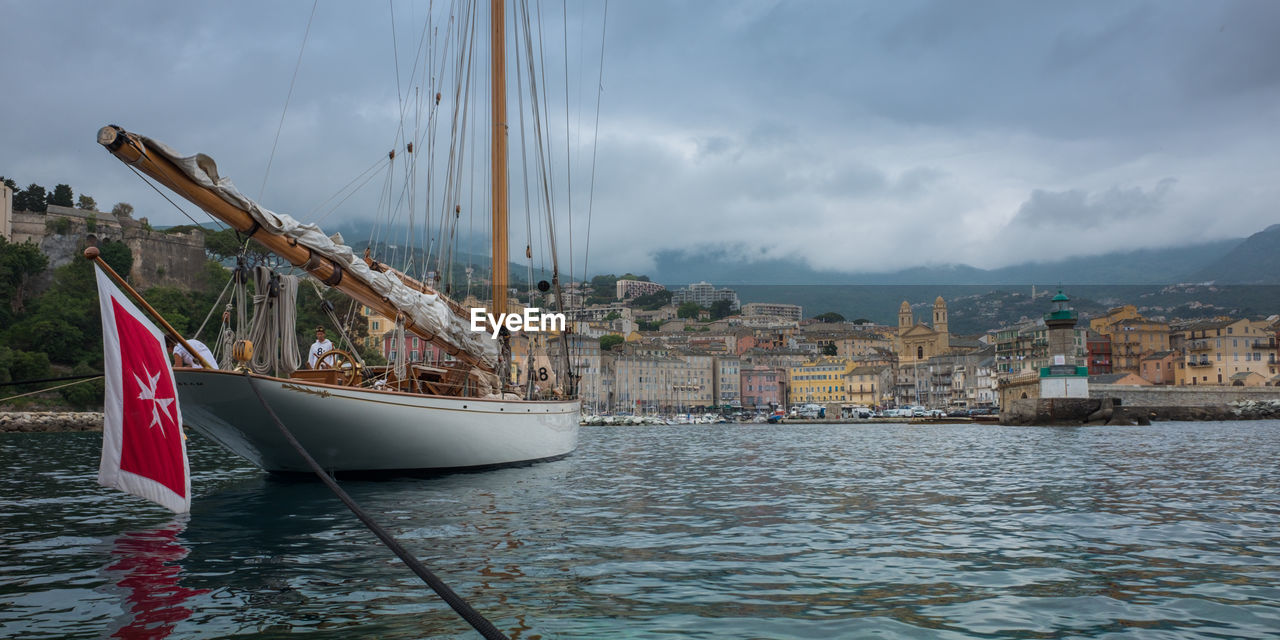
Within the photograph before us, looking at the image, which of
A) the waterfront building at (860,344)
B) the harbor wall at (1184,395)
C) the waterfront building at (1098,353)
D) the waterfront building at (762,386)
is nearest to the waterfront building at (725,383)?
the waterfront building at (762,386)

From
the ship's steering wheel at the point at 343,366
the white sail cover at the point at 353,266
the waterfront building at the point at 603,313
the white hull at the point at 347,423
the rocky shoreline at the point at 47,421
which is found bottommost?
the rocky shoreline at the point at 47,421

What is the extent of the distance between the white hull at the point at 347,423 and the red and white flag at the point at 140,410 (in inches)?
195

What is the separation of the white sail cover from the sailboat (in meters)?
0.02

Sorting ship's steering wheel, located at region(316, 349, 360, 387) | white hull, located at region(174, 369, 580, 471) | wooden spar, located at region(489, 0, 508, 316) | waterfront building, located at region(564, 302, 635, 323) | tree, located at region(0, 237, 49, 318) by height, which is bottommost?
white hull, located at region(174, 369, 580, 471)

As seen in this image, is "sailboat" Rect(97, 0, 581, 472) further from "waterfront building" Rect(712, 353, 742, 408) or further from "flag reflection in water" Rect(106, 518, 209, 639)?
"waterfront building" Rect(712, 353, 742, 408)

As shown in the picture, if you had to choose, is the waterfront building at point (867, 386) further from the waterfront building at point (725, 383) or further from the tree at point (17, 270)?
the tree at point (17, 270)

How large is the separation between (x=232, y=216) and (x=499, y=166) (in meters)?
9.07

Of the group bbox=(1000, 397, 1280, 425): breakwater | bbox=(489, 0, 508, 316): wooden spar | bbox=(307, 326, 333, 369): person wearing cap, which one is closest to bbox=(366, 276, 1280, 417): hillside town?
bbox=(1000, 397, 1280, 425): breakwater

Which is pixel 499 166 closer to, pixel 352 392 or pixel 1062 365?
pixel 352 392

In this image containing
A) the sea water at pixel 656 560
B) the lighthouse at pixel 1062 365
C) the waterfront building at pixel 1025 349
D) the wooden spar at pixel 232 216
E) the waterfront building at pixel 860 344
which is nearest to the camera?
the sea water at pixel 656 560

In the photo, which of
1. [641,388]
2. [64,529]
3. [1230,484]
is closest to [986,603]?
[64,529]

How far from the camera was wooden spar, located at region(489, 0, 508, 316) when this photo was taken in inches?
789

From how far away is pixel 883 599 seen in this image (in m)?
6.07

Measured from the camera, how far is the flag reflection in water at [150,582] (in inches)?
208
